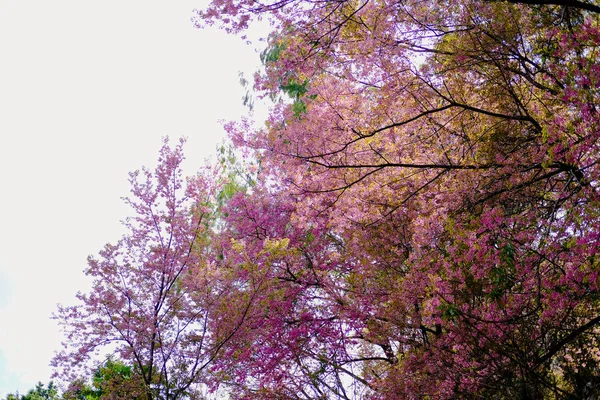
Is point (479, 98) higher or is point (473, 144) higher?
point (479, 98)

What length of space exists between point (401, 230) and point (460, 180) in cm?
133

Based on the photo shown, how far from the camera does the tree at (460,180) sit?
411 cm

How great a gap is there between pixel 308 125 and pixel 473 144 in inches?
84.3

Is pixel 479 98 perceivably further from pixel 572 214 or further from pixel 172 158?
pixel 172 158

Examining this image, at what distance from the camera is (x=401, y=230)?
21.2 ft

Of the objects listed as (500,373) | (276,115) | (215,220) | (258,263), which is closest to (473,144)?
(500,373)

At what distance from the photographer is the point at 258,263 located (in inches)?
247

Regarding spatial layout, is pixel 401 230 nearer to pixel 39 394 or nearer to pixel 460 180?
pixel 460 180

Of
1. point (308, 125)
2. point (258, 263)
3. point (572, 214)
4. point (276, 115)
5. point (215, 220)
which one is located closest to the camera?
point (572, 214)

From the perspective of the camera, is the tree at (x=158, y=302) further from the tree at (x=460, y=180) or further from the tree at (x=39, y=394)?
the tree at (x=39, y=394)

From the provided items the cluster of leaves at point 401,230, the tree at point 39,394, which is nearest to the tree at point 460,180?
the cluster of leaves at point 401,230

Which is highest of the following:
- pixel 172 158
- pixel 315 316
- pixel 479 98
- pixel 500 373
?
pixel 172 158

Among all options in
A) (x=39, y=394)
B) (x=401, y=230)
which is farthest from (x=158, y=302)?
(x=39, y=394)

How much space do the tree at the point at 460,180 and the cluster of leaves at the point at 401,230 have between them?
0.08 feet
